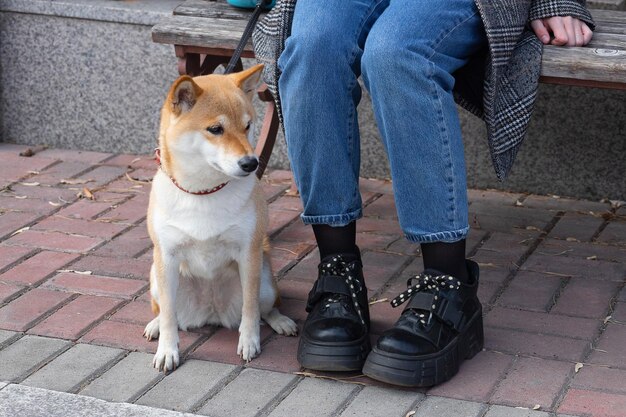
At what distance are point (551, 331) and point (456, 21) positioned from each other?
931 millimetres

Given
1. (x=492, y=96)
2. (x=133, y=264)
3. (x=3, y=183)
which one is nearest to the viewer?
(x=492, y=96)

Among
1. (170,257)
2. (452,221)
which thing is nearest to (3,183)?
(170,257)

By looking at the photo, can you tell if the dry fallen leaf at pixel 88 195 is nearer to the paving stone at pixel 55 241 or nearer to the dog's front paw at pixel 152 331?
the paving stone at pixel 55 241

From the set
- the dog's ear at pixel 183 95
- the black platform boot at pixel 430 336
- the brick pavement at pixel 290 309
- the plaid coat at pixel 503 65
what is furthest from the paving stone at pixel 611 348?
the dog's ear at pixel 183 95

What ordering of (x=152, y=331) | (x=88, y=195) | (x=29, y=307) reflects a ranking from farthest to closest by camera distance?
1. (x=88, y=195)
2. (x=29, y=307)
3. (x=152, y=331)

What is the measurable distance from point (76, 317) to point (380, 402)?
104 centimetres

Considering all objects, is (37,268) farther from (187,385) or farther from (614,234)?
(614,234)

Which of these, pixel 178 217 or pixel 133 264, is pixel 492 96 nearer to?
pixel 178 217

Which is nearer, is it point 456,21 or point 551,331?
point 456,21

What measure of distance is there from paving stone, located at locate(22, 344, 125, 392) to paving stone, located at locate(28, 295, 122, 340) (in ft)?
0.37

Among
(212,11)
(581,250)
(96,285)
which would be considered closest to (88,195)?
(96,285)

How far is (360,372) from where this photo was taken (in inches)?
112

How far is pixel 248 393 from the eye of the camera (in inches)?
109

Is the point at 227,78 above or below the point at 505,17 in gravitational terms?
below
